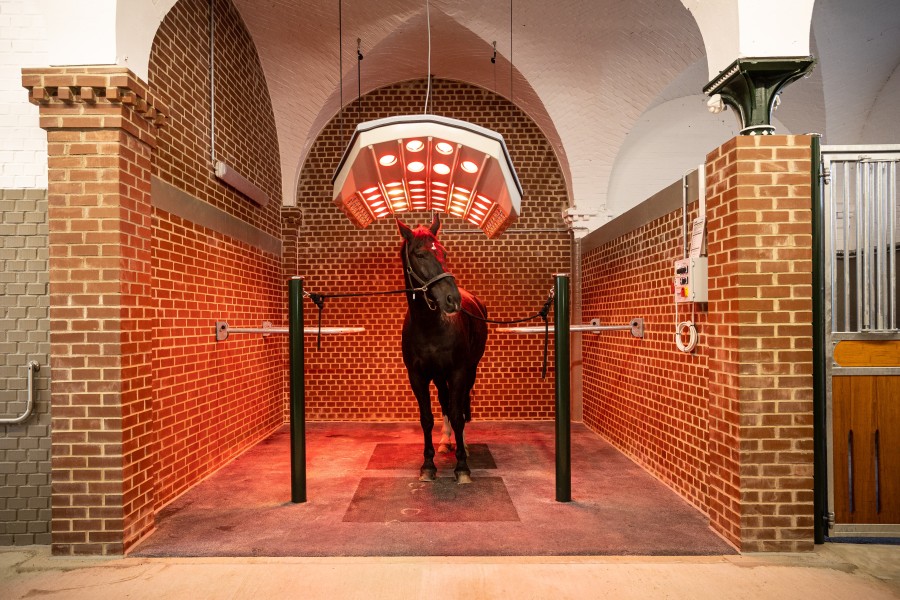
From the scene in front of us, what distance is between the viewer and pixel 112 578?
10.5 ft

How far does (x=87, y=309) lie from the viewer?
3551 millimetres

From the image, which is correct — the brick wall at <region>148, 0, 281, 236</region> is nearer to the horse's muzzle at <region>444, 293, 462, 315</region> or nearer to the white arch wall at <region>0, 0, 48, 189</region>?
the white arch wall at <region>0, 0, 48, 189</region>

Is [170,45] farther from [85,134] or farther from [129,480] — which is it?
[129,480]

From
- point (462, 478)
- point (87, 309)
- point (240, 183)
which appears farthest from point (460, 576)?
point (240, 183)

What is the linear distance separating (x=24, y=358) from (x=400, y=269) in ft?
17.3

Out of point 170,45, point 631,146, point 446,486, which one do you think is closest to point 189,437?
point 446,486

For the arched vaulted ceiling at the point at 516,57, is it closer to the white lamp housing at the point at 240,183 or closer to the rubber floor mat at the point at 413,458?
the white lamp housing at the point at 240,183

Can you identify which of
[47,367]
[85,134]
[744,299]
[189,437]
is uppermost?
[85,134]

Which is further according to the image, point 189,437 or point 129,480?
point 189,437

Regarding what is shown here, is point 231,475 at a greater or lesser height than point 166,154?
lesser

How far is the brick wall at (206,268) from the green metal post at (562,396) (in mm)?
3423

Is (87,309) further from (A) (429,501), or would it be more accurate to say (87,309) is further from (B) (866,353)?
(B) (866,353)

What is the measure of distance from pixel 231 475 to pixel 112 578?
2.15m

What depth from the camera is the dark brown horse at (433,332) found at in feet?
14.9
